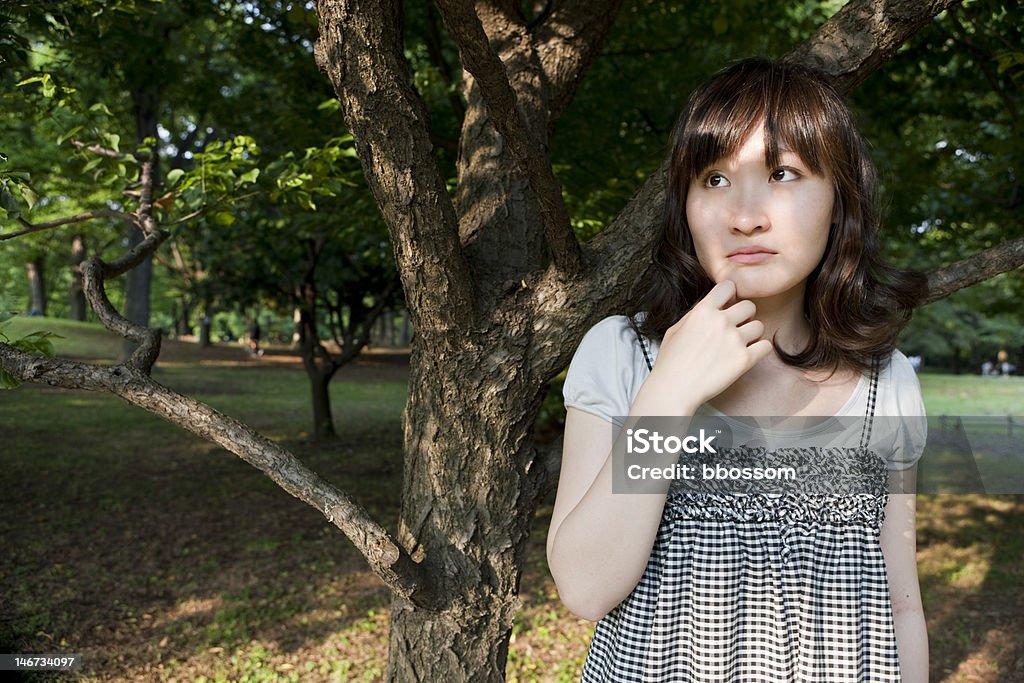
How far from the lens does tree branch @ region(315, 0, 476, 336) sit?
1582 mm

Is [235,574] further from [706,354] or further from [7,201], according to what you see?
[706,354]

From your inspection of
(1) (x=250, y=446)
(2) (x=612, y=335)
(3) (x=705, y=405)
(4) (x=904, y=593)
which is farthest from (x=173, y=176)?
(4) (x=904, y=593)

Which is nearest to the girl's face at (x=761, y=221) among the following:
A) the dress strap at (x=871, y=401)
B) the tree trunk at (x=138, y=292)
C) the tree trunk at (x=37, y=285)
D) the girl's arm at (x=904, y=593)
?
the dress strap at (x=871, y=401)

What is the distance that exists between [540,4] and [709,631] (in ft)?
8.73

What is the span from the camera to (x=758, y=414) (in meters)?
1.25

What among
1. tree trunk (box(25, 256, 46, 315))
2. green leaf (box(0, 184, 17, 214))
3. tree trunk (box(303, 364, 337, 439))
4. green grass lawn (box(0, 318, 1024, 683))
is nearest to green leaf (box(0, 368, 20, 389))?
green leaf (box(0, 184, 17, 214))

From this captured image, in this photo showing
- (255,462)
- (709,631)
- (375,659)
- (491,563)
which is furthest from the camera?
(375,659)

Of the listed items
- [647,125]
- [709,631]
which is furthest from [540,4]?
[647,125]

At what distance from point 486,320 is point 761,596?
110 centimetres

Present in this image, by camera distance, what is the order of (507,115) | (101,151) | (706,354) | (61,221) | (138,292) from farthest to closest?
(138,292), (101,151), (61,221), (507,115), (706,354)

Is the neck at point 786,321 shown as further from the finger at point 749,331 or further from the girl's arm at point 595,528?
the girl's arm at point 595,528

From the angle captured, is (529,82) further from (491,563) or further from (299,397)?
(299,397)

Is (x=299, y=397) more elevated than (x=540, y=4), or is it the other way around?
(x=540, y=4)

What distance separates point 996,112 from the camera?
20.4ft
